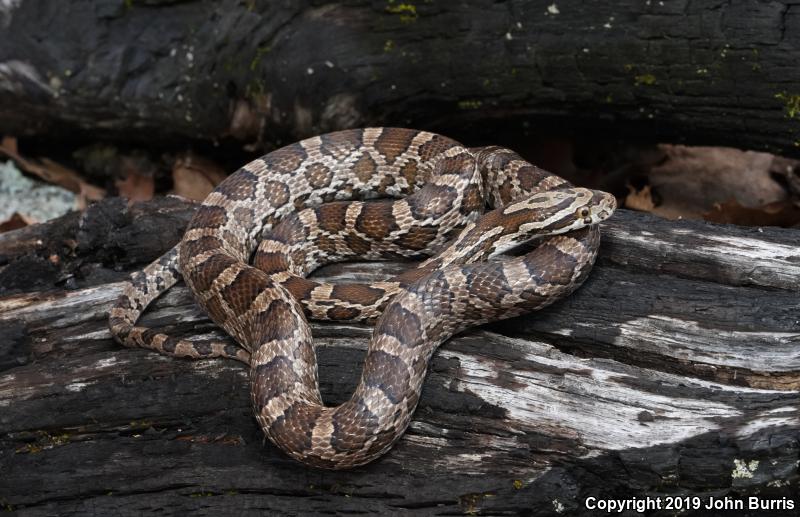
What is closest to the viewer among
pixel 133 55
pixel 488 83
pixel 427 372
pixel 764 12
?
pixel 427 372

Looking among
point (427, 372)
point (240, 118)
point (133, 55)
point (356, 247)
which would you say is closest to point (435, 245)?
point (356, 247)

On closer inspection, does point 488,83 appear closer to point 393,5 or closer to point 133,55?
point 393,5

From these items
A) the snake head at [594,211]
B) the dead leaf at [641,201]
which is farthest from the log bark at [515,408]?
the dead leaf at [641,201]

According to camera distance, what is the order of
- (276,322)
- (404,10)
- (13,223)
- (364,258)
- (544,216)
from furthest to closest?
(13,223)
(404,10)
(364,258)
(544,216)
(276,322)

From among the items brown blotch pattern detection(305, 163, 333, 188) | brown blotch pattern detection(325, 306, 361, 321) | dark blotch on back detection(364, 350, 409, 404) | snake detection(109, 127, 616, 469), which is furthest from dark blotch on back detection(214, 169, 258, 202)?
dark blotch on back detection(364, 350, 409, 404)

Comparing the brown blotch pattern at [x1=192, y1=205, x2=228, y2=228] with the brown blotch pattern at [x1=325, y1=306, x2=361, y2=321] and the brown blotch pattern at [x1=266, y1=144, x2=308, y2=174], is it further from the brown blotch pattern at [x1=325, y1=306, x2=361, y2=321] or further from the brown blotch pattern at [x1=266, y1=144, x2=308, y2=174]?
the brown blotch pattern at [x1=325, y1=306, x2=361, y2=321]

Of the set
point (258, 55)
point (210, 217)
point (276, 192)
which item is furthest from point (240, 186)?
point (258, 55)

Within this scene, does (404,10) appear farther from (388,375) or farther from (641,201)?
(388,375)
